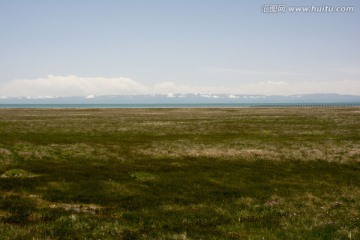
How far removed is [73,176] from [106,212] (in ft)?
29.1

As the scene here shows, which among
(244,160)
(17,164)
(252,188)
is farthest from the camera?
(244,160)

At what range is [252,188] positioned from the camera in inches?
797

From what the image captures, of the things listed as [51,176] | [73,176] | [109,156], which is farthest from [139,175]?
[109,156]

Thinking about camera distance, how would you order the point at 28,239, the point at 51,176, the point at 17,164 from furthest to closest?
the point at 17,164
the point at 51,176
the point at 28,239

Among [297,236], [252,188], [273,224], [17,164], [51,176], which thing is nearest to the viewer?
[297,236]

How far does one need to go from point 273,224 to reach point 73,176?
1407 cm

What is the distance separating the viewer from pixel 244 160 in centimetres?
3050

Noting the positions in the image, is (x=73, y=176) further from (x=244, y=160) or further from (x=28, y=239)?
(x=244, y=160)

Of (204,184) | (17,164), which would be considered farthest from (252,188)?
(17,164)

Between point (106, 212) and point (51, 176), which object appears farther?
point (51, 176)

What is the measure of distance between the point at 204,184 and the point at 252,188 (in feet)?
9.46

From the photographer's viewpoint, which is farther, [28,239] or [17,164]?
[17,164]

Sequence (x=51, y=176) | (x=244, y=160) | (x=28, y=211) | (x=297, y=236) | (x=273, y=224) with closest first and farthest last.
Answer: (x=297, y=236) < (x=273, y=224) < (x=28, y=211) < (x=51, y=176) < (x=244, y=160)

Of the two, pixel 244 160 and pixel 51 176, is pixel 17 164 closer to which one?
pixel 51 176
